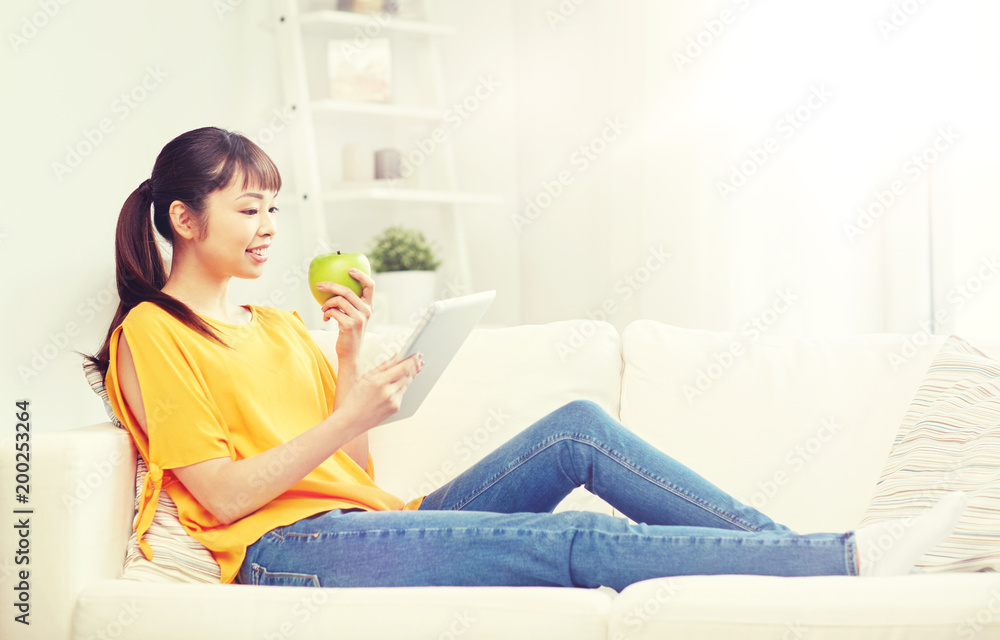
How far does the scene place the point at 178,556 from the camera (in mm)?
1165

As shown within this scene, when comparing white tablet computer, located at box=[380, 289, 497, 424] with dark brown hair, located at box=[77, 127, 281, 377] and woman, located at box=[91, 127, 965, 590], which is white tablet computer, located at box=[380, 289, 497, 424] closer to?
woman, located at box=[91, 127, 965, 590]

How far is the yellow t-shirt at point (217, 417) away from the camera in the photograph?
114cm

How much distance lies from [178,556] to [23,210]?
38.6 inches

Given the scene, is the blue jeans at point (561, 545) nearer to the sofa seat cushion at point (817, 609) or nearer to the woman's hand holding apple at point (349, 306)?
the sofa seat cushion at point (817, 609)

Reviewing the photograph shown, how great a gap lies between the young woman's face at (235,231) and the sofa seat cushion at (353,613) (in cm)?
47

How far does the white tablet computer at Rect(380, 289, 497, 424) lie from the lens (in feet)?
3.67

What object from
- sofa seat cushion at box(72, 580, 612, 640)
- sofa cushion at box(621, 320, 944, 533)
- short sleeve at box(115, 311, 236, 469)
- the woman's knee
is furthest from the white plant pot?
sofa seat cushion at box(72, 580, 612, 640)

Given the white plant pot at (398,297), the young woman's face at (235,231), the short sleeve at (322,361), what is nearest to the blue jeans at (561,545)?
the short sleeve at (322,361)

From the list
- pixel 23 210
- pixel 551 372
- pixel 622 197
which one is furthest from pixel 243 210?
pixel 622 197

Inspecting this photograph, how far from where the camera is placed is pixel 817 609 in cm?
96

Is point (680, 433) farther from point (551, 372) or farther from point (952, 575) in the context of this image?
point (952, 575)

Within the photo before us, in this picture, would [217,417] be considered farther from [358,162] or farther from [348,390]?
[358,162]

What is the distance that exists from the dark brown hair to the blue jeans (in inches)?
13.4

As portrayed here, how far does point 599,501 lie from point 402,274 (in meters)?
1.13
